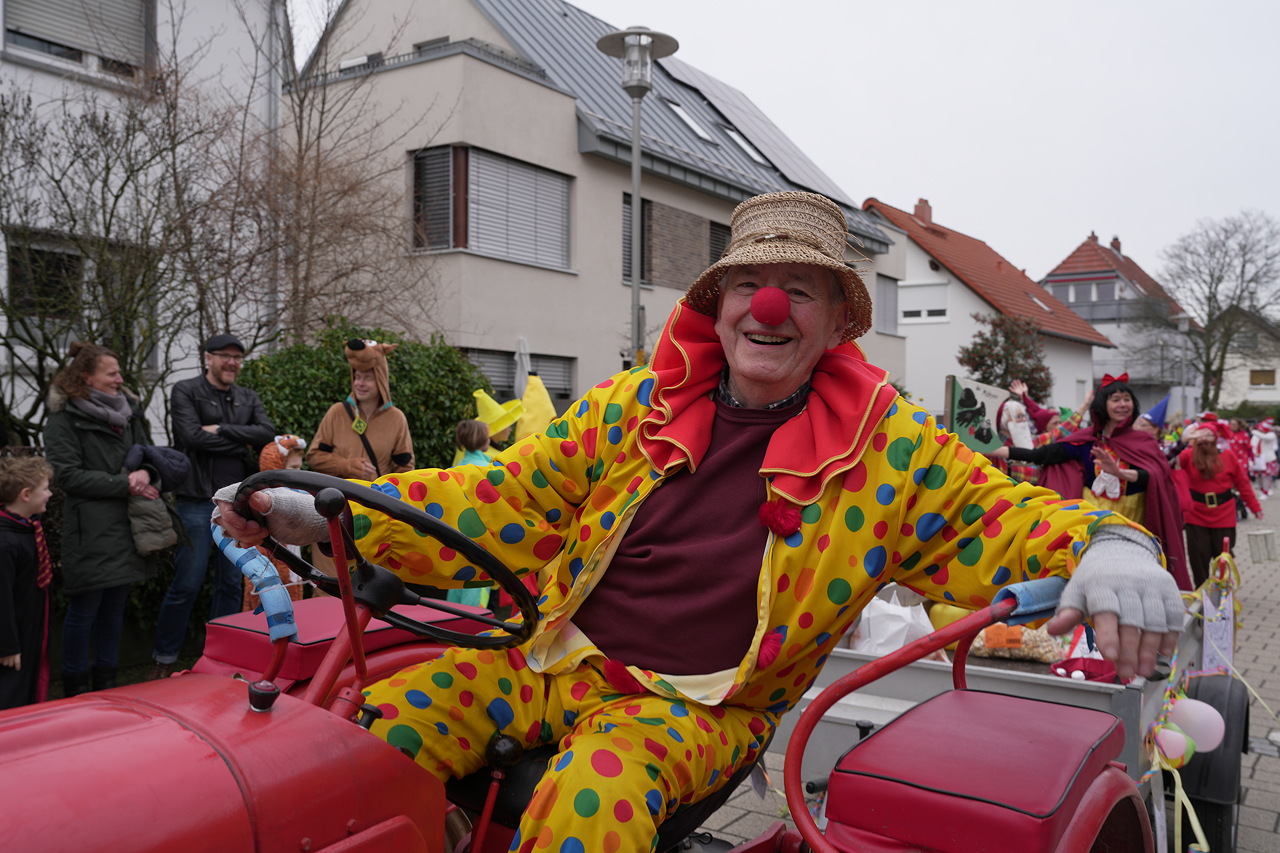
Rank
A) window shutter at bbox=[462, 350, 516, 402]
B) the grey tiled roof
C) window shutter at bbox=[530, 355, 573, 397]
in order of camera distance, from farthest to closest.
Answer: the grey tiled roof, window shutter at bbox=[530, 355, 573, 397], window shutter at bbox=[462, 350, 516, 402]

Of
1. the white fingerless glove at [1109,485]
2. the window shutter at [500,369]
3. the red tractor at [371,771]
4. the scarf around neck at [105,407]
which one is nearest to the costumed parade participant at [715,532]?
the red tractor at [371,771]

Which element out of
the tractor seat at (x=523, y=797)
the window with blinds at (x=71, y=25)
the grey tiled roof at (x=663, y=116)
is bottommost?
the tractor seat at (x=523, y=797)

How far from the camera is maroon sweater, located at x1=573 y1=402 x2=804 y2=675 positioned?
6.65 ft

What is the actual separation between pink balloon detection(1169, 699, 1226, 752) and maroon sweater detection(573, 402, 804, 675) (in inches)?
65.4

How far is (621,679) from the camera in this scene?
2.01 meters

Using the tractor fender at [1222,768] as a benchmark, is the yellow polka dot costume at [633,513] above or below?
above

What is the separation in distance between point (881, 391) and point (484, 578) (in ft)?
3.15

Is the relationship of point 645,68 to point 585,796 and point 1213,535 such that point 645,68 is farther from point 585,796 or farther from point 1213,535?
point 585,796

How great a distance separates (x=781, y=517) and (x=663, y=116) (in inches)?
579

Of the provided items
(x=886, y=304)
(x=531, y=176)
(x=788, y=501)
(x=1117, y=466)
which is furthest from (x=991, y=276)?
(x=788, y=501)

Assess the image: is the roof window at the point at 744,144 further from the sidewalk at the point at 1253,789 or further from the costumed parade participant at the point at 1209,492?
the sidewalk at the point at 1253,789

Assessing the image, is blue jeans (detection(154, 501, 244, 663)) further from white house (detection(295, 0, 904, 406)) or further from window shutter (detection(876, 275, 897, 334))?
window shutter (detection(876, 275, 897, 334))

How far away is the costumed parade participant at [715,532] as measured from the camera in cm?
192

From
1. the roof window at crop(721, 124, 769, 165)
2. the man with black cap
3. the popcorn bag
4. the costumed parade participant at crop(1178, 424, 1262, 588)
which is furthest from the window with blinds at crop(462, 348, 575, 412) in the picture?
the popcorn bag
